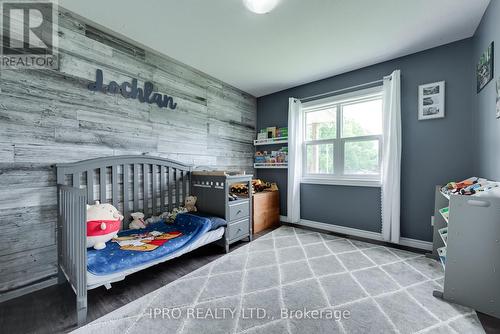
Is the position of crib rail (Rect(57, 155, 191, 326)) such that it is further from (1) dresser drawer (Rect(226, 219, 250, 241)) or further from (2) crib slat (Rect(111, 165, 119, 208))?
(1) dresser drawer (Rect(226, 219, 250, 241))

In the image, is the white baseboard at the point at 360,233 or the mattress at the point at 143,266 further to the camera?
the white baseboard at the point at 360,233

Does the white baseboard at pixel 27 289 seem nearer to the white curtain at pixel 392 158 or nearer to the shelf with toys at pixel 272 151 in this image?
the shelf with toys at pixel 272 151

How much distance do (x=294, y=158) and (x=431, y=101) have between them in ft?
5.96

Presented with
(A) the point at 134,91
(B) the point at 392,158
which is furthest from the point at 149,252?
(B) the point at 392,158

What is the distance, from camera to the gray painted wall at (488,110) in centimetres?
157

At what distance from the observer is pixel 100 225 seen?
1592mm

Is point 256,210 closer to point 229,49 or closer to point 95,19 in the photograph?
point 229,49

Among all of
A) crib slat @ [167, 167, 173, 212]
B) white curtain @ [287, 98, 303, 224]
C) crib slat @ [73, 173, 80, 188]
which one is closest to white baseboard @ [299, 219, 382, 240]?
white curtain @ [287, 98, 303, 224]

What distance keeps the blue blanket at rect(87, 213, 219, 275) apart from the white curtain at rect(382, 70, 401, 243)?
219 centimetres

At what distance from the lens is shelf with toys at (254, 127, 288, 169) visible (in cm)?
356

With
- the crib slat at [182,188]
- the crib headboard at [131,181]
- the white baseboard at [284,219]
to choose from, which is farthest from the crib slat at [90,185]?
the white baseboard at [284,219]

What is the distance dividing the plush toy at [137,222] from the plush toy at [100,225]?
364 mm

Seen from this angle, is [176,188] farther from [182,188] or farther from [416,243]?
[416,243]

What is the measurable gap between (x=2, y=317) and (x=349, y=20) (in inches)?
138
